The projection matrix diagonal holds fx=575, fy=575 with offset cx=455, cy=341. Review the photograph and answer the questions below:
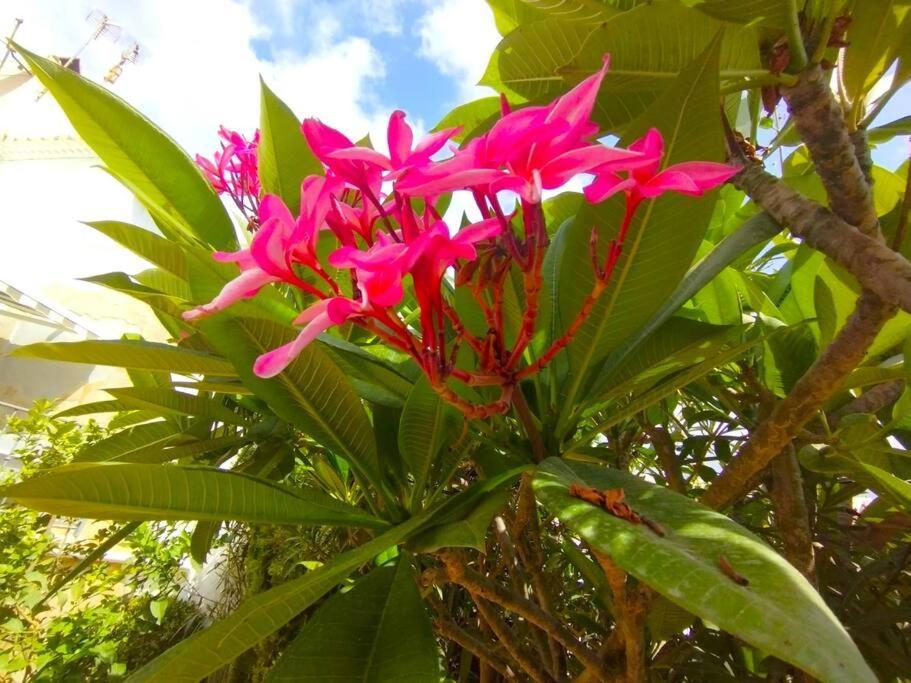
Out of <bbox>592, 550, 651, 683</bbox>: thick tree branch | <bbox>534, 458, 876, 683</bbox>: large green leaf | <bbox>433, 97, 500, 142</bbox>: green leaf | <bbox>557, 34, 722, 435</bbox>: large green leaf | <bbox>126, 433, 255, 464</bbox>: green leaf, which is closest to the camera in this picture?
<bbox>534, 458, 876, 683</bbox>: large green leaf

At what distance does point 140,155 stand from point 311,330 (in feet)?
2.04

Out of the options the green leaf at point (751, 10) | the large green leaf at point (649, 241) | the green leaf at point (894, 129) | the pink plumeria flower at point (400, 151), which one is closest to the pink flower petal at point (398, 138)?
the pink plumeria flower at point (400, 151)

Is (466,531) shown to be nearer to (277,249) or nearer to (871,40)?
(277,249)

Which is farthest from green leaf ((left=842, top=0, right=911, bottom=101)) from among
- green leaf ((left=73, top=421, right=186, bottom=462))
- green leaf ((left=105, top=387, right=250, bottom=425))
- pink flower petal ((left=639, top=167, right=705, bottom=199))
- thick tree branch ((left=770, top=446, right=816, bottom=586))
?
green leaf ((left=73, top=421, right=186, bottom=462))

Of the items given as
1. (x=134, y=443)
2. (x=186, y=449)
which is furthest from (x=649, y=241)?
(x=134, y=443)

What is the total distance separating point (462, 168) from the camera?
14.6 inches

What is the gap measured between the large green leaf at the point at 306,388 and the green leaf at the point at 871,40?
0.62 meters

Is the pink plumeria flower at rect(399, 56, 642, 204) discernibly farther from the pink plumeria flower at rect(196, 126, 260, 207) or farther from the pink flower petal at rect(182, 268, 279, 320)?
the pink plumeria flower at rect(196, 126, 260, 207)

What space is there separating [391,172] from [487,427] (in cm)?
30

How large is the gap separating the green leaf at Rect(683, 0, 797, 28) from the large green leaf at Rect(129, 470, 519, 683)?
46 centimetres

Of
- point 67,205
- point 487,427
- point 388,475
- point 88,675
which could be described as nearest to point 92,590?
point 88,675

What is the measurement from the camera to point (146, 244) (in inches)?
28.9

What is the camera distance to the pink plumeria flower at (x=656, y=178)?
1.27 ft

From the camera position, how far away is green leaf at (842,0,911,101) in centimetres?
57
